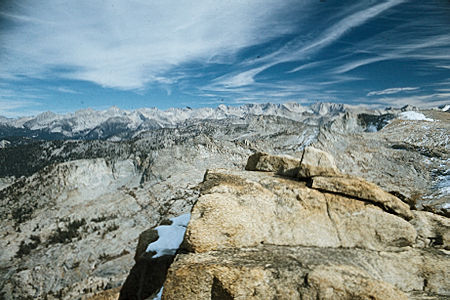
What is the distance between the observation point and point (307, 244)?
11383 mm

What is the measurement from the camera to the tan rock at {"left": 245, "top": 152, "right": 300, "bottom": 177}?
1598 centimetres

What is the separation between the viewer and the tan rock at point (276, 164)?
16.0 m

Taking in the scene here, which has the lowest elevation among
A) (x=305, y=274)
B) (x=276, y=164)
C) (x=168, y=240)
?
(x=168, y=240)

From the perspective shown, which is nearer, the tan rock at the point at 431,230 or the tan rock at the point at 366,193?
the tan rock at the point at 431,230

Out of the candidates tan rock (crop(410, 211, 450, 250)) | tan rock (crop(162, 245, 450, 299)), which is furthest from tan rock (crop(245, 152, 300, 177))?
tan rock (crop(410, 211, 450, 250))

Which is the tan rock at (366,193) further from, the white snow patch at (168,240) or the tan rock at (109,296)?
the tan rock at (109,296)

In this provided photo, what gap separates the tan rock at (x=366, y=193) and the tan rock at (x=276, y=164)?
3.12 metres

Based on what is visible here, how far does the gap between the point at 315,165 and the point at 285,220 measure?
15.3 feet

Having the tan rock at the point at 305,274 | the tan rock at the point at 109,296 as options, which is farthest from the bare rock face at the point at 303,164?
the tan rock at the point at 109,296

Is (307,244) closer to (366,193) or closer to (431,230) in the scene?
(366,193)

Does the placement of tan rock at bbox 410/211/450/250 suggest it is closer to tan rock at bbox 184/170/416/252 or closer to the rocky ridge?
the rocky ridge

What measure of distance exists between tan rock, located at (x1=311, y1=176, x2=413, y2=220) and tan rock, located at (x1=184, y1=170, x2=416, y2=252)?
40cm

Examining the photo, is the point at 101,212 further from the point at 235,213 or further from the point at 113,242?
the point at 235,213

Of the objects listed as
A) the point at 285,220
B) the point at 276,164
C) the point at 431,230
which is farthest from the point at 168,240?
the point at 431,230
